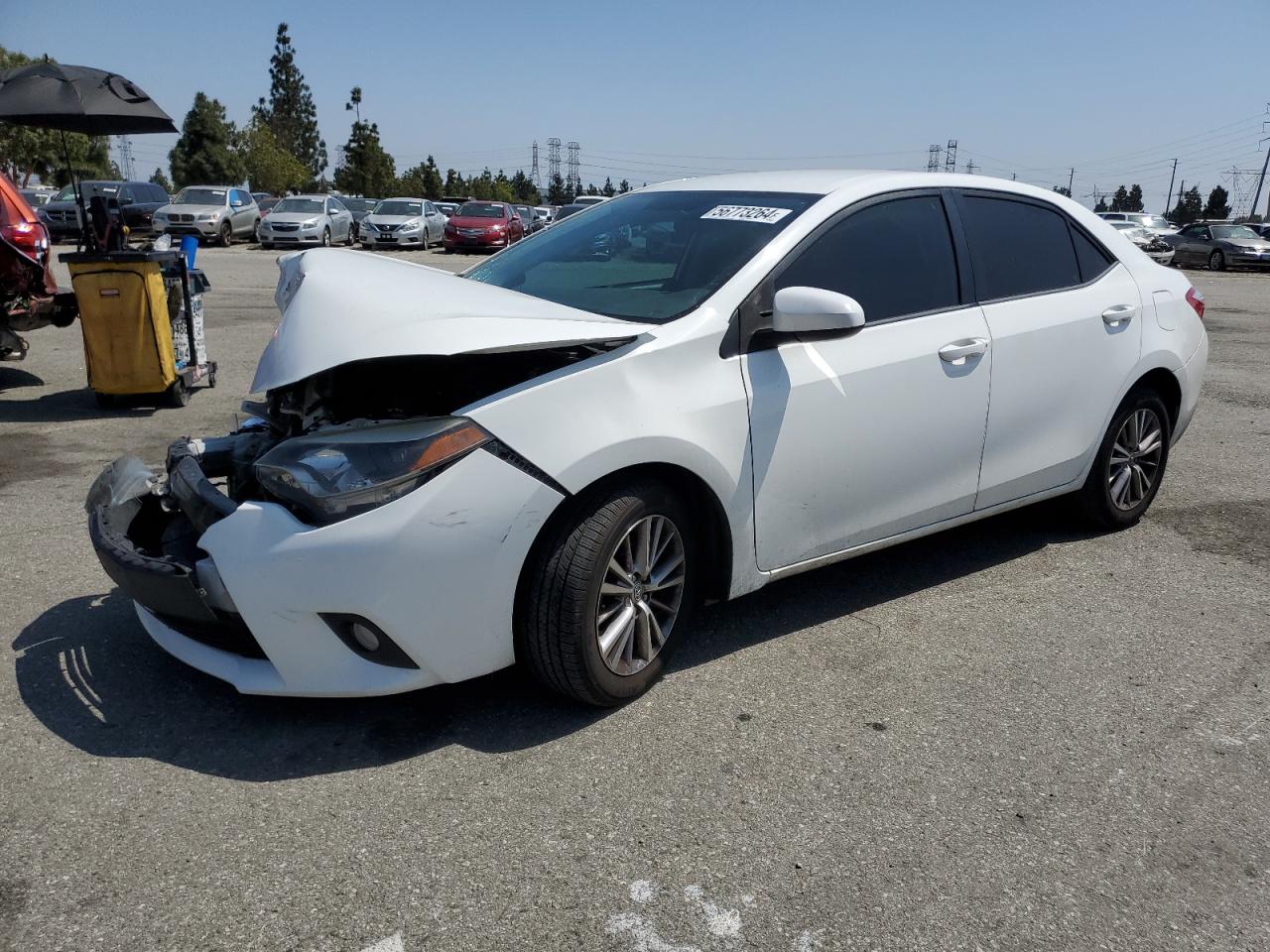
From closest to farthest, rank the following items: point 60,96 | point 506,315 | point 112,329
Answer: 1. point 506,315
2. point 112,329
3. point 60,96

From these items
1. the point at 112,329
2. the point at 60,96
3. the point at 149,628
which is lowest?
the point at 149,628

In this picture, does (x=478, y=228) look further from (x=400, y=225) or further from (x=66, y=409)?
(x=66, y=409)

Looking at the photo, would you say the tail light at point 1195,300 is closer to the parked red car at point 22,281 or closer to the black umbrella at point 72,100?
the black umbrella at point 72,100

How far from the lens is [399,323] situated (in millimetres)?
2994

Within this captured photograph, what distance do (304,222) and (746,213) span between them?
1043 inches

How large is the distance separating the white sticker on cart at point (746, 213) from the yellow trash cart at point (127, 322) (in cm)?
485

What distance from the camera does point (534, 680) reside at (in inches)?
128

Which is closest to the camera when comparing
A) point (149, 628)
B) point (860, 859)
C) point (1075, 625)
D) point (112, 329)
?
point (860, 859)

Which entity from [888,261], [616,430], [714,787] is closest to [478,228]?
[888,261]

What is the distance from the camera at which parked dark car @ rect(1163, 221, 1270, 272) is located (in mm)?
32000

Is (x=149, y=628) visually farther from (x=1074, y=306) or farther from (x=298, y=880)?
(x=1074, y=306)

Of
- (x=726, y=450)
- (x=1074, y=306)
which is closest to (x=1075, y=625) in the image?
(x=1074, y=306)

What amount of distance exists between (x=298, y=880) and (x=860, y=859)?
137 centimetres

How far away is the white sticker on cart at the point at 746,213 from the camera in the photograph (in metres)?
3.76
